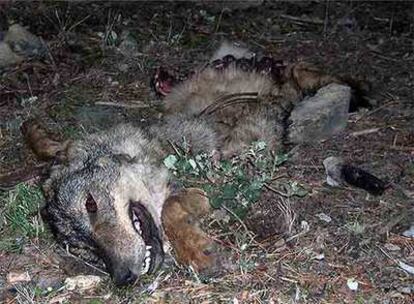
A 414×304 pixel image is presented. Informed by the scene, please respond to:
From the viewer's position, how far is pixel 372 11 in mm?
6883

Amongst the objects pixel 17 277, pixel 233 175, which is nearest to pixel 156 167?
pixel 233 175

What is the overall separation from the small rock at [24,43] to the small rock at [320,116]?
2.36 metres

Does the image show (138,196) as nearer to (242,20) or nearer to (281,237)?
(281,237)

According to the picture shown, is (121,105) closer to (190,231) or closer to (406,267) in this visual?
(190,231)

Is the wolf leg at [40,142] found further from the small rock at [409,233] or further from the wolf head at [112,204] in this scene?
the small rock at [409,233]

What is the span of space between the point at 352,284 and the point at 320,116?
1545 mm

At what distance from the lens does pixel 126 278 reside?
151 inches

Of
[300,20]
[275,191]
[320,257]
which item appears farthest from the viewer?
[300,20]

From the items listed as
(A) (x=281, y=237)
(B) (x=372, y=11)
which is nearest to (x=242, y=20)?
(B) (x=372, y=11)

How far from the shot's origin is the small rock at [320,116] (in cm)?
514

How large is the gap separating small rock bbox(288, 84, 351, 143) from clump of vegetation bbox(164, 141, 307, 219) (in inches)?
16.2

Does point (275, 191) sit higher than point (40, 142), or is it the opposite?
point (275, 191)

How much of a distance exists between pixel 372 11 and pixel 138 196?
133 inches

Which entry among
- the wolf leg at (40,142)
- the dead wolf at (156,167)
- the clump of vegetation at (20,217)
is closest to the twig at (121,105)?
the dead wolf at (156,167)
